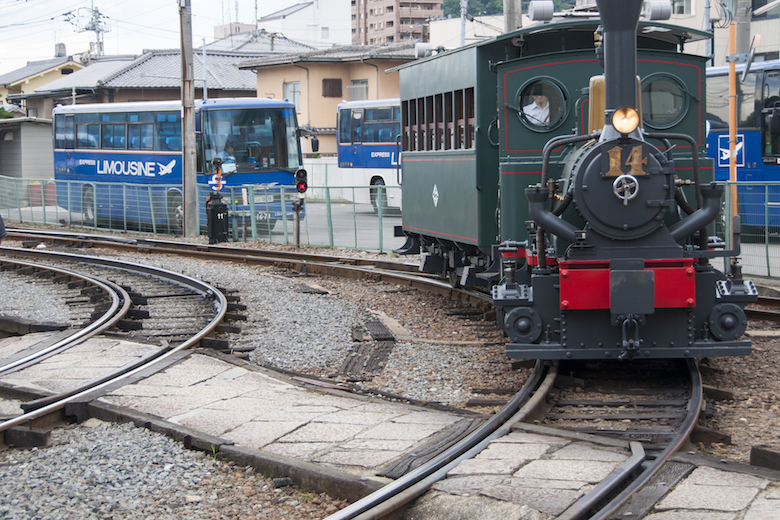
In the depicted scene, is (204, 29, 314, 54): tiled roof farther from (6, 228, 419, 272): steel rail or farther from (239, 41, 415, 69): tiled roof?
(6, 228, 419, 272): steel rail

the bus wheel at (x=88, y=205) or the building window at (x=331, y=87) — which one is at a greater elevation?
the building window at (x=331, y=87)

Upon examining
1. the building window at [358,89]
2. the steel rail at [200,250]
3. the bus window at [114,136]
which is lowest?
the steel rail at [200,250]

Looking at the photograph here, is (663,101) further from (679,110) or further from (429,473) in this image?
(429,473)

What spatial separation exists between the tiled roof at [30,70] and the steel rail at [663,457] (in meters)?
56.8

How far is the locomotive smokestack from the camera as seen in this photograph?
19.9 feet

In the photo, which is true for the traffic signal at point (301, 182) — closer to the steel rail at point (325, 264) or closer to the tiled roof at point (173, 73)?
the steel rail at point (325, 264)

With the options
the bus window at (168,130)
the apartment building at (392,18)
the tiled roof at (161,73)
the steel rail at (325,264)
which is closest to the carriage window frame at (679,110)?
the steel rail at (325,264)

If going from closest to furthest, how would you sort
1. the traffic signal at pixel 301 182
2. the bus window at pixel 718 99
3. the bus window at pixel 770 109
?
the bus window at pixel 770 109
the traffic signal at pixel 301 182
the bus window at pixel 718 99

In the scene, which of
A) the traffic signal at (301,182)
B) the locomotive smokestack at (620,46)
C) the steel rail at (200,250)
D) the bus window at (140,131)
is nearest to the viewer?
the locomotive smokestack at (620,46)

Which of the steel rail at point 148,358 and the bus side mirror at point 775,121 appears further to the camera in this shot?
the bus side mirror at point 775,121

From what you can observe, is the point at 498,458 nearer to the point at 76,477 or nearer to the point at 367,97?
the point at 76,477

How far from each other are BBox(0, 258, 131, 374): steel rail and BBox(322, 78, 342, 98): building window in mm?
28297

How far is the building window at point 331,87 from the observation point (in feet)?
132

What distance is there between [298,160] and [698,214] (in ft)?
55.3
